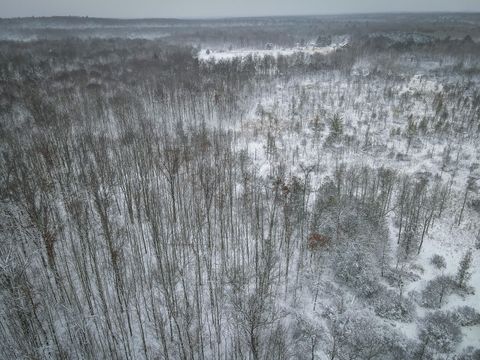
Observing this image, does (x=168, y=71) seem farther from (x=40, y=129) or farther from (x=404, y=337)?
(x=404, y=337)

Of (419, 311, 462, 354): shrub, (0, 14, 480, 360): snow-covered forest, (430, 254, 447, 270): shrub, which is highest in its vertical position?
(0, 14, 480, 360): snow-covered forest

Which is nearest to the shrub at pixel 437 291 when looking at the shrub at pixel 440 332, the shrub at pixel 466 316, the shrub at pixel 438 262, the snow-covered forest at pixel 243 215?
the snow-covered forest at pixel 243 215

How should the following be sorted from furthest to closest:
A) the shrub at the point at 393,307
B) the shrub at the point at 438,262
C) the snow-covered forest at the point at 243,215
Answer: the shrub at the point at 438,262
the shrub at the point at 393,307
the snow-covered forest at the point at 243,215

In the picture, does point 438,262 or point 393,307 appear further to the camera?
point 438,262

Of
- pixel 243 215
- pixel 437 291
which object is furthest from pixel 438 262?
pixel 243 215

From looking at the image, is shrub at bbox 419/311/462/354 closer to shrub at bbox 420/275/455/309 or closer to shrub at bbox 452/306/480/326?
shrub at bbox 452/306/480/326

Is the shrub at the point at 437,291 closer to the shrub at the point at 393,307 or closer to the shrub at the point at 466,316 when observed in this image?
the shrub at the point at 466,316

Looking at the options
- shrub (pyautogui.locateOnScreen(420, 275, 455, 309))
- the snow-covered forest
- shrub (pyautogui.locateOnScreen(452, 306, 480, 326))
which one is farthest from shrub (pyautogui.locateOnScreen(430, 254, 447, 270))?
shrub (pyautogui.locateOnScreen(452, 306, 480, 326))

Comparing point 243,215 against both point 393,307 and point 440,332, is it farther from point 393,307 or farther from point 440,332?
point 440,332

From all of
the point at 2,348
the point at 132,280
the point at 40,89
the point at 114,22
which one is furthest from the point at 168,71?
the point at 114,22
